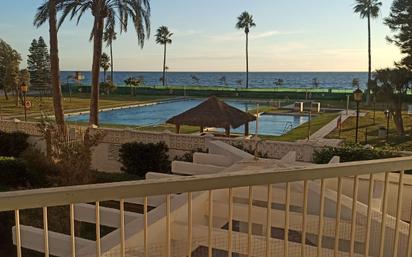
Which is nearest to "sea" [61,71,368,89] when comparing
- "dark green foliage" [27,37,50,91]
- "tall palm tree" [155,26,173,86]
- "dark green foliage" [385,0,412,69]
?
"tall palm tree" [155,26,173,86]

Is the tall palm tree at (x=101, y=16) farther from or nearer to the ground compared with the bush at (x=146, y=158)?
farther from the ground

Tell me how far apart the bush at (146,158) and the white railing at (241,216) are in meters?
7.22

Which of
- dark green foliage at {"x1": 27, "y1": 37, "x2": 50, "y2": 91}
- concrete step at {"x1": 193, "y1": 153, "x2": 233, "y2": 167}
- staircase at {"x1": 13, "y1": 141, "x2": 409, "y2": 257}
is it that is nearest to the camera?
staircase at {"x1": 13, "y1": 141, "x2": 409, "y2": 257}

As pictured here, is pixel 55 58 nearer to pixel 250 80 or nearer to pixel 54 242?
pixel 54 242

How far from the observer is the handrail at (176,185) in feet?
5.08

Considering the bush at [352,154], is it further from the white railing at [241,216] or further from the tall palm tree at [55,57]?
the tall palm tree at [55,57]

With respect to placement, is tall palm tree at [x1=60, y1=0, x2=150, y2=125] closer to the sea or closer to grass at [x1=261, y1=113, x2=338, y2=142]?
grass at [x1=261, y1=113, x2=338, y2=142]

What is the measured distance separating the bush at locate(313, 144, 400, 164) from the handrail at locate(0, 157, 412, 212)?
711 cm

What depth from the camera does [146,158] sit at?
39.6 ft

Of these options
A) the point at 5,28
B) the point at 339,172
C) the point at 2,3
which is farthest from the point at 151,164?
the point at 5,28

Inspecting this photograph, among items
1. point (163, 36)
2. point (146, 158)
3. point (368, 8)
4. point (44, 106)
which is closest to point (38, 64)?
point (163, 36)

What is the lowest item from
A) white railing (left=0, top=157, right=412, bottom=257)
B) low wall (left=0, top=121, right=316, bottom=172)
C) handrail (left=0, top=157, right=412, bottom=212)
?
low wall (left=0, top=121, right=316, bottom=172)

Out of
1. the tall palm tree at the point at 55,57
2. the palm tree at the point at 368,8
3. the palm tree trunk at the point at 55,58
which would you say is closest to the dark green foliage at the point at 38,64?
the palm tree at the point at 368,8

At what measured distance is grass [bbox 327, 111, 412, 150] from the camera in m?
18.1
